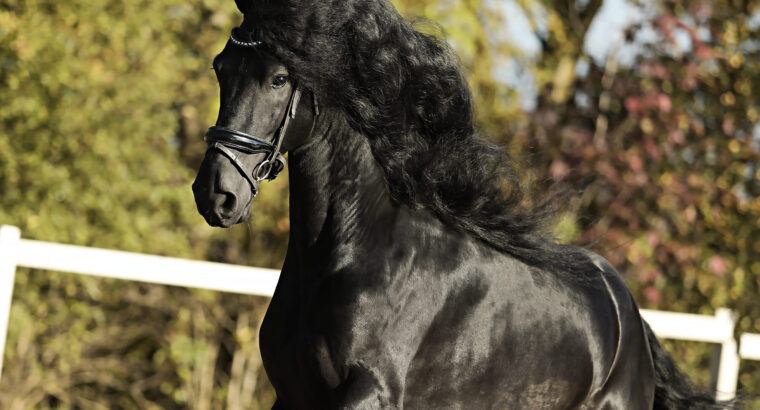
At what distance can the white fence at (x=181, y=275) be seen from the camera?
4332mm

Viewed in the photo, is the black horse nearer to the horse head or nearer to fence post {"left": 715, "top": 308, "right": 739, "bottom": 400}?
the horse head

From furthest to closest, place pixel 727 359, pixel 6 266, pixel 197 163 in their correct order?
pixel 197 163
pixel 727 359
pixel 6 266

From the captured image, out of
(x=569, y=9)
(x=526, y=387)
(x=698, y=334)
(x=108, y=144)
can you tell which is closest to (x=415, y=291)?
(x=526, y=387)

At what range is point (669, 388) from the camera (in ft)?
11.9

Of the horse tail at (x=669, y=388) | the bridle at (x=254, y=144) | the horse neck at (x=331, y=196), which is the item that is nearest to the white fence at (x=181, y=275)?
the horse tail at (x=669, y=388)

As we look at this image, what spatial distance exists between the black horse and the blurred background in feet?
12.7

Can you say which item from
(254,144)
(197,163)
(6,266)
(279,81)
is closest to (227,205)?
(254,144)

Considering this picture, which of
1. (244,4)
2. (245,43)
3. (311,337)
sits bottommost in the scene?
(311,337)

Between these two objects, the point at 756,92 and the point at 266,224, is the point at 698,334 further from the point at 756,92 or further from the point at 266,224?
the point at 266,224

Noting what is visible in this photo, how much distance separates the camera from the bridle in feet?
7.63

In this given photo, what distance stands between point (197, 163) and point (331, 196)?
5.11 meters

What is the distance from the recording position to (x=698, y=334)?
5.21 meters

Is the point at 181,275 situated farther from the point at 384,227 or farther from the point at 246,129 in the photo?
the point at 246,129

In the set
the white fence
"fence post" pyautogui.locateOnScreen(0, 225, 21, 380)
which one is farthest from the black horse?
"fence post" pyautogui.locateOnScreen(0, 225, 21, 380)
